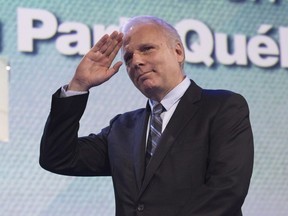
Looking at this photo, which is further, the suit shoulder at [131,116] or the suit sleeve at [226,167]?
the suit shoulder at [131,116]

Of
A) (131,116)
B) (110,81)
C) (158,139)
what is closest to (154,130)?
(158,139)

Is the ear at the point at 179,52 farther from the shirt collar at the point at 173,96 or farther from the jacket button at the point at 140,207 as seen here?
the jacket button at the point at 140,207

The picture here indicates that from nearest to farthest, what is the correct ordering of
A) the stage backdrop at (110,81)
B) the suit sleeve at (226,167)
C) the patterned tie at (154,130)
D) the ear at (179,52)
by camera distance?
the suit sleeve at (226,167) < the patterned tie at (154,130) < the ear at (179,52) < the stage backdrop at (110,81)

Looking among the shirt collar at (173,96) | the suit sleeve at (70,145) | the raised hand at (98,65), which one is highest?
the raised hand at (98,65)

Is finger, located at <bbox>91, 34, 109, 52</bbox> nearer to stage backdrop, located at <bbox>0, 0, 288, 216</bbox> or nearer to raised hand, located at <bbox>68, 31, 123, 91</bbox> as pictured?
raised hand, located at <bbox>68, 31, 123, 91</bbox>

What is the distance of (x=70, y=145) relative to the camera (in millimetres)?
1499

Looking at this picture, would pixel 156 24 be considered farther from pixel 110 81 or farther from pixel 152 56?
pixel 110 81

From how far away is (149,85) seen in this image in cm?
146

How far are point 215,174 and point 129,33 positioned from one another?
0.39m

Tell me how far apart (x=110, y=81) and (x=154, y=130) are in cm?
74

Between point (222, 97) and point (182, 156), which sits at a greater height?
point (222, 97)

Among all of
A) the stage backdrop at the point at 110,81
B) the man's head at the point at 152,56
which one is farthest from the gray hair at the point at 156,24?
the stage backdrop at the point at 110,81

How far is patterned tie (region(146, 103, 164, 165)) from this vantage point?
4.67 feet

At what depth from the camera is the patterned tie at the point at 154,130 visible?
1.42 metres
